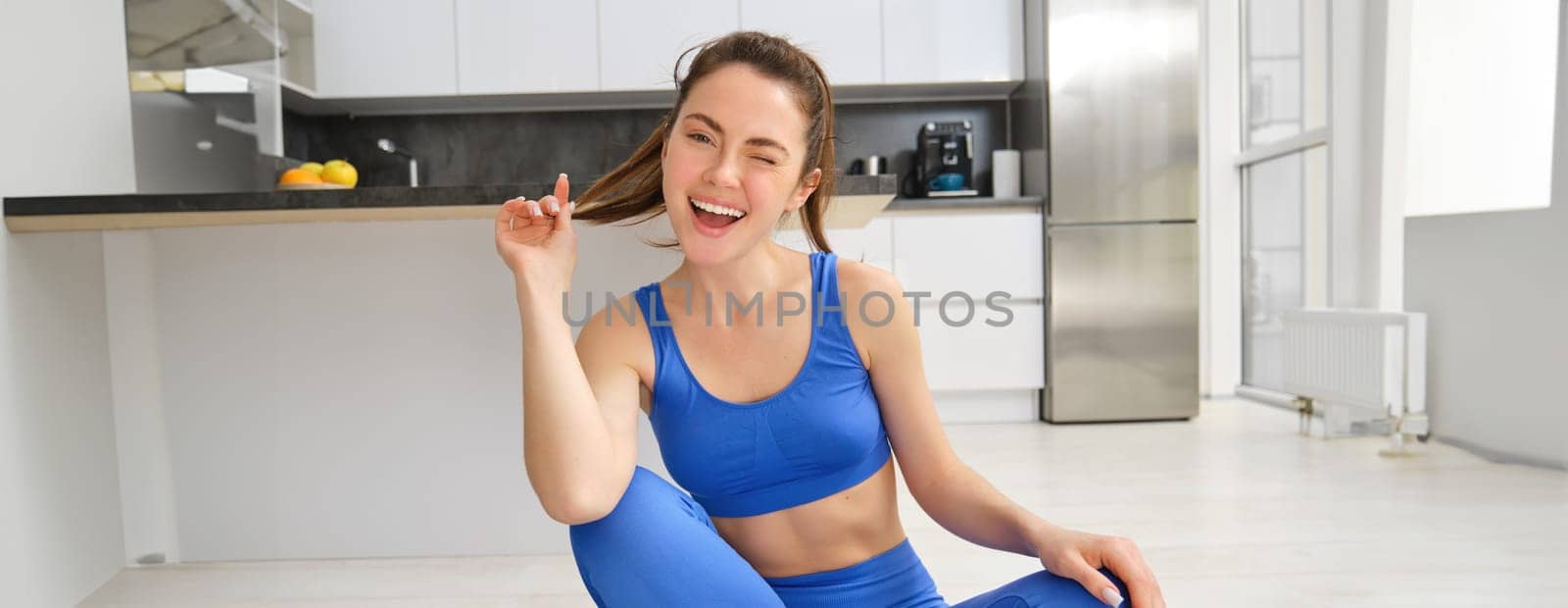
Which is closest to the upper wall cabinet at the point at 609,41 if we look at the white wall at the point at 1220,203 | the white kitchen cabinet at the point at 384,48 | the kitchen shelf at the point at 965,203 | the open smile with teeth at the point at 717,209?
the white kitchen cabinet at the point at 384,48

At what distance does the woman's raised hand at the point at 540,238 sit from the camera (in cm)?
94

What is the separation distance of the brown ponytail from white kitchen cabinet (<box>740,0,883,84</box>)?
2951 millimetres

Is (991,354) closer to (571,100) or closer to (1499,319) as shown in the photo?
(1499,319)

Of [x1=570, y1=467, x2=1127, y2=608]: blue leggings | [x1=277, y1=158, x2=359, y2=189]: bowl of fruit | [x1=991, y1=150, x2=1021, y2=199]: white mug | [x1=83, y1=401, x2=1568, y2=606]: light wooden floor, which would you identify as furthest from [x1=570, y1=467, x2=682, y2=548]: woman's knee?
[x1=991, y1=150, x2=1021, y2=199]: white mug

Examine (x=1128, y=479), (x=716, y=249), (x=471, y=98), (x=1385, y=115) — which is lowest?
(x=1128, y=479)

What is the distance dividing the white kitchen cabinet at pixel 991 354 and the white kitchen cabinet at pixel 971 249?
0.11 m

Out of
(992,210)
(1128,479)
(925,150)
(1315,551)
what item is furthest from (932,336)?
(1315,551)

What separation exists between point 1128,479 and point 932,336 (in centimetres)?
128

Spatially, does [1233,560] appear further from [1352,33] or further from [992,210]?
[1352,33]

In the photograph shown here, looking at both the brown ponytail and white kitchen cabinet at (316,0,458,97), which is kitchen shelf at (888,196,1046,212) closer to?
white kitchen cabinet at (316,0,458,97)

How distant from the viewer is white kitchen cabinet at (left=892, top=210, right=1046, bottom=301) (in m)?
3.95

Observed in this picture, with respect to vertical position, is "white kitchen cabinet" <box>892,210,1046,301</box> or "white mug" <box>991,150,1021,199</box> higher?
"white mug" <box>991,150,1021,199</box>

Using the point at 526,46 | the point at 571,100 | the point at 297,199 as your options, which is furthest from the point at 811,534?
the point at 571,100

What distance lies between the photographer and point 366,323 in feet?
6.77
